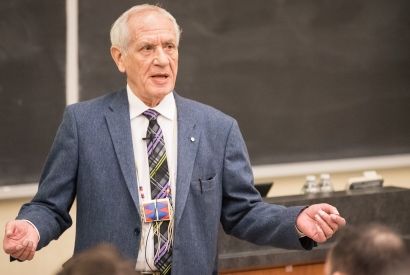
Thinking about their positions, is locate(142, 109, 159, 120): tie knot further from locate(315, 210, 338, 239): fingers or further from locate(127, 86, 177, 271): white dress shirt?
locate(315, 210, 338, 239): fingers

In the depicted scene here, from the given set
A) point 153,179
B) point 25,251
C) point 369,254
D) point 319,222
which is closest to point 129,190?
point 153,179

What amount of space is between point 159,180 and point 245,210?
325mm

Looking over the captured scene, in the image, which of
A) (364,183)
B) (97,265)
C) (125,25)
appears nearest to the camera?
(97,265)

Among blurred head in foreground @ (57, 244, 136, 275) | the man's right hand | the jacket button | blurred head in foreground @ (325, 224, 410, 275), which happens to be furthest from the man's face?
blurred head in foreground @ (57, 244, 136, 275)

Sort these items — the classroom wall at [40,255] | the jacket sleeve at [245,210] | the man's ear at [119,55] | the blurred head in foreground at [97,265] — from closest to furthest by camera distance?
the blurred head in foreground at [97,265] < the jacket sleeve at [245,210] < the man's ear at [119,55] < the classroom wall at [40,255]

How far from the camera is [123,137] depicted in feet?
9.55

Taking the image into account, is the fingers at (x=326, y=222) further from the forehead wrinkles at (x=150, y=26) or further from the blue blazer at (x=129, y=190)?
the forehead wrinkles at (x=150, y=26)

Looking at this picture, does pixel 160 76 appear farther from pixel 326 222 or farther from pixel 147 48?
pixel 326 222

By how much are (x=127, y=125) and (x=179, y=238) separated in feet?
1.34

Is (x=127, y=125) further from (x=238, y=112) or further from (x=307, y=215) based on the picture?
(x=238, y=112)

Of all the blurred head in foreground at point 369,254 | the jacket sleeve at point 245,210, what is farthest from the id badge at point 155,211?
the blurred head in foreground at point 369,254

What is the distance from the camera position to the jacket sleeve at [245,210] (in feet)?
9.59

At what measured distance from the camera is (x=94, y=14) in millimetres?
4531

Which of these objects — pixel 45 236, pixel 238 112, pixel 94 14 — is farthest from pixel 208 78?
pixel 45 236
